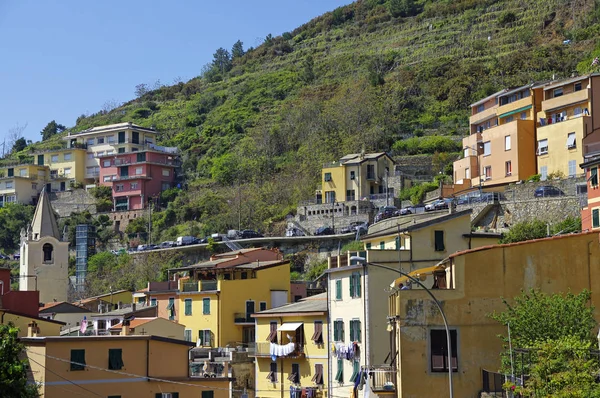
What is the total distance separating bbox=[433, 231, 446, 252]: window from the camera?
2016 inches

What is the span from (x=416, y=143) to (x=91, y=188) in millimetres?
47057

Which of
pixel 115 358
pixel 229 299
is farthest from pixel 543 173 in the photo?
pixel 115 358

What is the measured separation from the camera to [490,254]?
133ft

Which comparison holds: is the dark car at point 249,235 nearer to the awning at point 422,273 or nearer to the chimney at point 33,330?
the chimney at point 33,330

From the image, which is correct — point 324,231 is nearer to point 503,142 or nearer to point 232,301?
point 503,142

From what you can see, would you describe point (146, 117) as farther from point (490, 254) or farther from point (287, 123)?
point (490, 254)

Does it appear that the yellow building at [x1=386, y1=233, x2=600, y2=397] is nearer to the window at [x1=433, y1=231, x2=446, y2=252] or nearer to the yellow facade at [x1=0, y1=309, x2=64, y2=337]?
the window at [x1=433, y1=231, x2=446, y2=252]

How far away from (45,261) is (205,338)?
36.6m

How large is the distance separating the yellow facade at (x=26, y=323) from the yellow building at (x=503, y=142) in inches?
1809

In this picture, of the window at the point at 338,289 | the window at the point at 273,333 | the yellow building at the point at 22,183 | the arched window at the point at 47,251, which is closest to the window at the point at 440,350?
the window at the point at 338,289

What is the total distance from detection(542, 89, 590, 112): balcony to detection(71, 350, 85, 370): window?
51132 millimetres

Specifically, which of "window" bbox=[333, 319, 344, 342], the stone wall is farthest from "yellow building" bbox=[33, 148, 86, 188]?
Answer: "window" bbox=[333, 319, 344, 342]

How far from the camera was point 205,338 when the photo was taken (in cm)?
6944

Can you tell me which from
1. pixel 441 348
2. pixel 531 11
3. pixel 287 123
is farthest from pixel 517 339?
pixel 531 11
